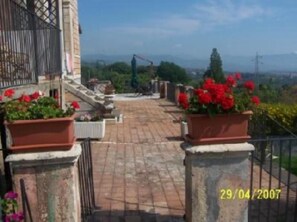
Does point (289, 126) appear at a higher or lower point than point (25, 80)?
lower

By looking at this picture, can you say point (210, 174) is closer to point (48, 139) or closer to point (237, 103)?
point (237, 103)

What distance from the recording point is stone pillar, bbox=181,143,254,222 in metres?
3.62

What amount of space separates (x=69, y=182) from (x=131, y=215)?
1824 mm

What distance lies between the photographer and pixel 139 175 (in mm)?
7027

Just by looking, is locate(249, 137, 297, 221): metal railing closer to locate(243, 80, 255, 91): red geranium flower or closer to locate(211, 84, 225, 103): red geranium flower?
locate(243, 80, 255, 91): red geranium flower

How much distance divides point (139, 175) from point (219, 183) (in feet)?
11.5

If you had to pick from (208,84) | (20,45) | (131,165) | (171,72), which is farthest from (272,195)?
(171,72)

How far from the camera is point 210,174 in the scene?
143 inches

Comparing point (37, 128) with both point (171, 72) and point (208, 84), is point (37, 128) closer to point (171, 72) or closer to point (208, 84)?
point (208, 84)

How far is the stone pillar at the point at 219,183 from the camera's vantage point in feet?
A: 11.9

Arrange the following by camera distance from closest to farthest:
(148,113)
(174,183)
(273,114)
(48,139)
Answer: (48,139) → (174,183) → (273,114) → (148,113)

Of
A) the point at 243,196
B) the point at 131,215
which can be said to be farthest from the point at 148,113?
the point at 243,196

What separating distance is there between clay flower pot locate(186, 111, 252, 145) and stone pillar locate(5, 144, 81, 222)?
3.36 feet

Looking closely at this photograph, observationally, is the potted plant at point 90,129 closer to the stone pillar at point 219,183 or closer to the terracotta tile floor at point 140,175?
the terracotta tile floor at point 140,175
